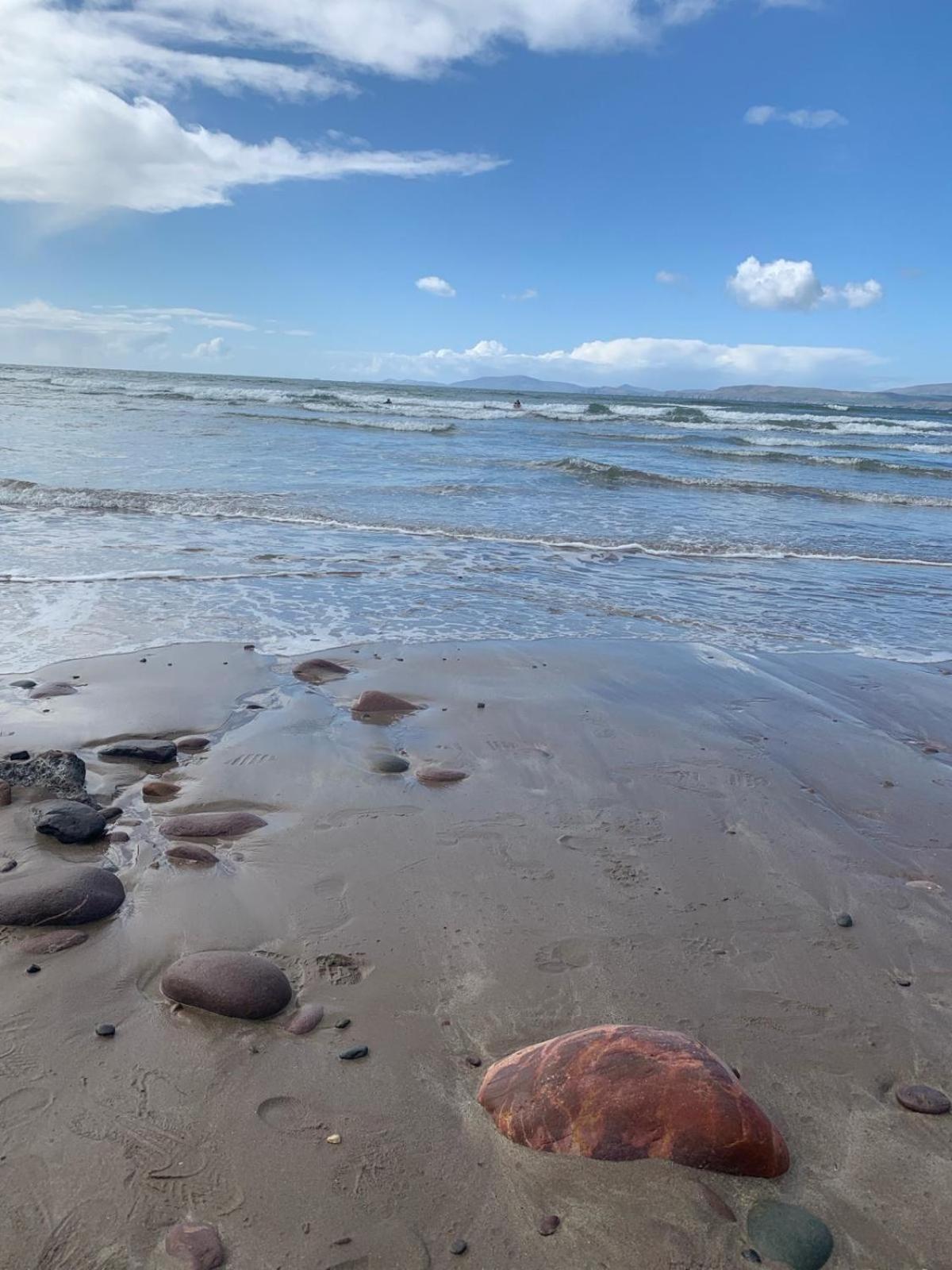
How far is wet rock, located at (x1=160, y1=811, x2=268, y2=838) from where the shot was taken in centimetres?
373

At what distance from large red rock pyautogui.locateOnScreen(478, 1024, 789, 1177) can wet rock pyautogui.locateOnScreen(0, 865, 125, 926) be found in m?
1.62

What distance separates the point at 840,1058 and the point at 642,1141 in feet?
2.75

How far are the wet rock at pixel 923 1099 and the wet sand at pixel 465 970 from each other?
0.11 feet

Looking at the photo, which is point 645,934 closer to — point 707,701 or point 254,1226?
point 254,1226

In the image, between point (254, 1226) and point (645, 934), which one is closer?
point (254, 1226)

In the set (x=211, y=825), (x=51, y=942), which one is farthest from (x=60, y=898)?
(x=211, y=825)

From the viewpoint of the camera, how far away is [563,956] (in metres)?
3.04

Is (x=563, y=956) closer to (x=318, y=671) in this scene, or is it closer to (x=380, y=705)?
(x=380, y=705)

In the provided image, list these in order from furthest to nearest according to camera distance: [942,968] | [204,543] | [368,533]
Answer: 1. [368,533]
2. [204,543]
3. [942,968]

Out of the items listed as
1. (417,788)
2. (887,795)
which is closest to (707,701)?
(887,795)

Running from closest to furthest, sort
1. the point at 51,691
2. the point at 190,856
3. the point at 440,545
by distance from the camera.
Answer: the point at 190,856 → the point at 51,691 → the point at 440,545

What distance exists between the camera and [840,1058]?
262 cm

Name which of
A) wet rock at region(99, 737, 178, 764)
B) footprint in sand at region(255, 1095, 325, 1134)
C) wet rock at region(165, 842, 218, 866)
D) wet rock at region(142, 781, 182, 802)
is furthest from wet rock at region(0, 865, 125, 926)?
wet rock at region(99, 737, 178, 764)

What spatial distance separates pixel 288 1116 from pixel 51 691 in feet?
12.6
